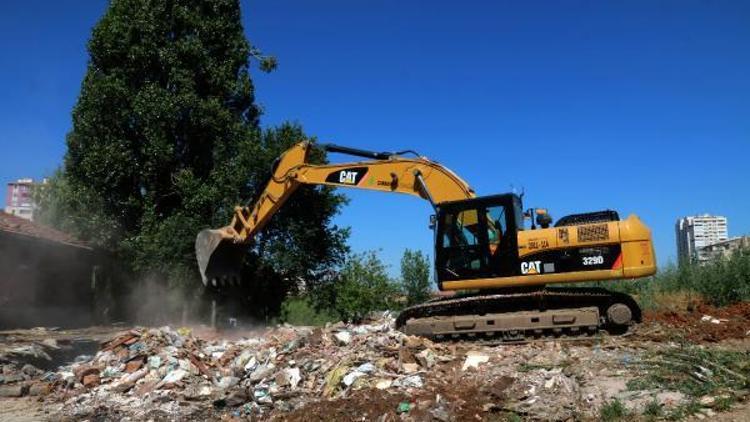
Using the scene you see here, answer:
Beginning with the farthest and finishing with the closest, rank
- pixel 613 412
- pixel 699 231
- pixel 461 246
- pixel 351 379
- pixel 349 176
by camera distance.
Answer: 1. pixel 699 231
2. pixel 349 176
3. pixel 461 246
4. pixel 351 379
5. pixel 613 412

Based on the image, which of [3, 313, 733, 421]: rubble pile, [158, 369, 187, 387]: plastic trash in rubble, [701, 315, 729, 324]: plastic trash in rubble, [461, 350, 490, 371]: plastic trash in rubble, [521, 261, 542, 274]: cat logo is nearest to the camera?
[3, 313, 733, 421]: rubble pile

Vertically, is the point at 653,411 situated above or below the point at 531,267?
below

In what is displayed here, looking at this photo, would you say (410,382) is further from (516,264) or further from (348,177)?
(348,177)

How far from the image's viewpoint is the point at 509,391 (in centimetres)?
730

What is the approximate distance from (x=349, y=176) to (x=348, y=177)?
31mm

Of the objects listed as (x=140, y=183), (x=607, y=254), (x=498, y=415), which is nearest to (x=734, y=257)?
(x=607, y=254)

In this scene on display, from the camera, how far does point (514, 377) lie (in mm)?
7824

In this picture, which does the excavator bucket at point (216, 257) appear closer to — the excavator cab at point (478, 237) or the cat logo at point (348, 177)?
the cat logo at point (348, 177)

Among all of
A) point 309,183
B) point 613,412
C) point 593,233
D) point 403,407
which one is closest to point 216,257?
point 309,183

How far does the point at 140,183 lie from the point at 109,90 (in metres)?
2.96

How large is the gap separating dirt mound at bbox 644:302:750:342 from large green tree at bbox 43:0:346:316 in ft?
33.2

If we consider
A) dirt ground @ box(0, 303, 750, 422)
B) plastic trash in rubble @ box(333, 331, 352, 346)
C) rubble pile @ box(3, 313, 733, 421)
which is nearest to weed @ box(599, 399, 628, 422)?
dirt ground @ box(0, 303, 750, 422)

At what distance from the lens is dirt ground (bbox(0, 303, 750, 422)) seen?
21.5ft

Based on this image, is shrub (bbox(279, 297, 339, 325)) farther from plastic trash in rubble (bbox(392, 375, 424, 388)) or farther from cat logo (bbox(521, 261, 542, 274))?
plastic trash in rubble (bbox(392, 375, 424, 388))
